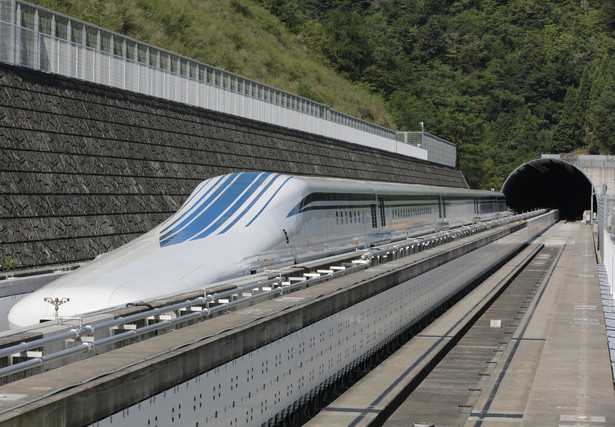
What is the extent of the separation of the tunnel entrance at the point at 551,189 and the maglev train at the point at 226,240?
326 ft

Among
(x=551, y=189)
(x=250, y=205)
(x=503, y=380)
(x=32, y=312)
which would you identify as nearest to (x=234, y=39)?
(x=250, y=205)

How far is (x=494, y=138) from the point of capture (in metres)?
183

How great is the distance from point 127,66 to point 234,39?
59696 mm

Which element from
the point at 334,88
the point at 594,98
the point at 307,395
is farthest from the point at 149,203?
the point at 594,98

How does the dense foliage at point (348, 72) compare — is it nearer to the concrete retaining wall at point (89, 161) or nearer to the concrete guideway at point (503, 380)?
the concrete retaining wall at point (89, 161)

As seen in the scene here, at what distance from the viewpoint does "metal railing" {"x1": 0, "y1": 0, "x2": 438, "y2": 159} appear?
96.3ft

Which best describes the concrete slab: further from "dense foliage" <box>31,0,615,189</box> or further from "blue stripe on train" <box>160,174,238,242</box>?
"dense foliage" <box>31,0,615,189</box>

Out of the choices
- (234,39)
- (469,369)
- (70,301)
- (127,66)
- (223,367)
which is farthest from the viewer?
(234,39)

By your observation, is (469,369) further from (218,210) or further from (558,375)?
(218,210)

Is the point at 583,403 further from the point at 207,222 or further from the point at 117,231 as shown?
the point at 117,231

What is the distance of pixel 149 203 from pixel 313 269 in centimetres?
1460

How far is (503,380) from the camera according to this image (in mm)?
17062

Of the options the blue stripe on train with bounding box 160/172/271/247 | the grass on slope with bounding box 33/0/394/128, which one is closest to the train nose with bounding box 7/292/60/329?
the blue stripe on train with bounding box 160/172/271/247

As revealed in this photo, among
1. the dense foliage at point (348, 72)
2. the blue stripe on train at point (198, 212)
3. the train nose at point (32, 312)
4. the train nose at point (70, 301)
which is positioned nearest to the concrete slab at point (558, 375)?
the train nose at point (70, 301)
